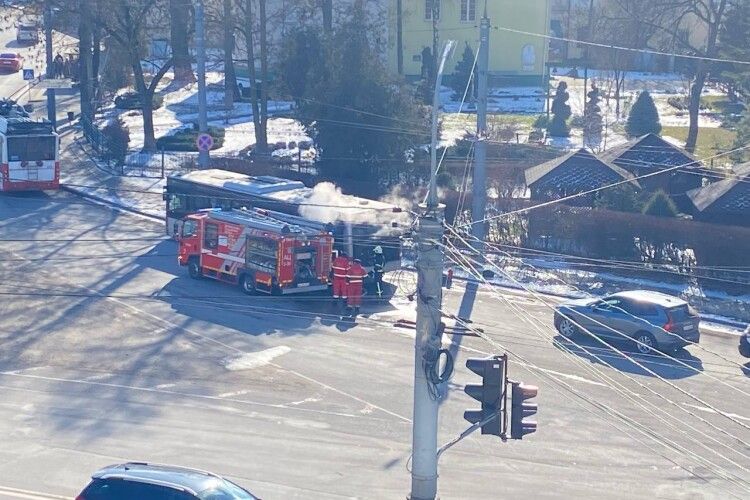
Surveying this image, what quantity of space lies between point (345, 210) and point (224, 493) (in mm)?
15965

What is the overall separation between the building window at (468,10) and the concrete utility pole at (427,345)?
216ft

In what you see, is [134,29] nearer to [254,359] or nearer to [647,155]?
[647,155]

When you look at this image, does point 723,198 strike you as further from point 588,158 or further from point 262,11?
point 262,11

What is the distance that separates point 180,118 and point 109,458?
152 feet

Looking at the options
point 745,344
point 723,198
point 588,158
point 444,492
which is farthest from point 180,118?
point 444,492

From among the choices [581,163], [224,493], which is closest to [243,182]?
[581,163]

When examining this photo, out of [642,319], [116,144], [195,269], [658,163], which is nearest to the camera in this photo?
[642,319]

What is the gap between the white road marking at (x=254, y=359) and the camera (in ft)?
73.5

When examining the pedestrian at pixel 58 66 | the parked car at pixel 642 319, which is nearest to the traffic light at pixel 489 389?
the parked car at pixel 642 319

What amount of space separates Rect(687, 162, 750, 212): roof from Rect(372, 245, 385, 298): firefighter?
1103 cm

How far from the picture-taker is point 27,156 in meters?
39.9

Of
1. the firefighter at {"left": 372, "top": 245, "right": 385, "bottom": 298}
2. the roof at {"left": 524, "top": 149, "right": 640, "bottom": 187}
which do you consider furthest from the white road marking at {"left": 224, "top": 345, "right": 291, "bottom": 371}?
the roof at {"left": 524, "top": 149, "right": 640, "bottom": 187}

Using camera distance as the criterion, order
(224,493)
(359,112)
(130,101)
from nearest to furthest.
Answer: (224,493), (359,112), (130,101)

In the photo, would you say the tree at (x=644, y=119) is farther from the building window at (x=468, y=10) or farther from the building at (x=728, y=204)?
the building at (x=728, y=204)
